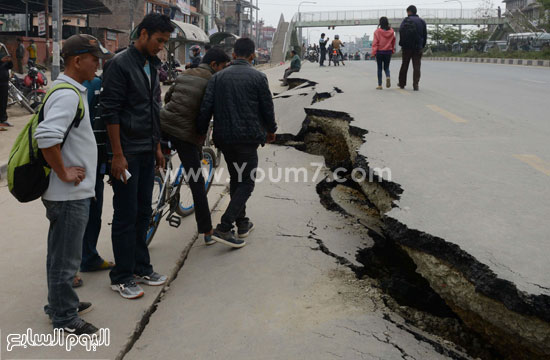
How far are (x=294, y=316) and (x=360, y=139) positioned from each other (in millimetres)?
3583

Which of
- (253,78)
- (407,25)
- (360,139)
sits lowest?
(360,139)

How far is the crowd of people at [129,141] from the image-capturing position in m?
2.59

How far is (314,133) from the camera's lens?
8.19 m

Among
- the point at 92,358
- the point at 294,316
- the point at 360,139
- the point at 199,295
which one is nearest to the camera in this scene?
the point at 92,358

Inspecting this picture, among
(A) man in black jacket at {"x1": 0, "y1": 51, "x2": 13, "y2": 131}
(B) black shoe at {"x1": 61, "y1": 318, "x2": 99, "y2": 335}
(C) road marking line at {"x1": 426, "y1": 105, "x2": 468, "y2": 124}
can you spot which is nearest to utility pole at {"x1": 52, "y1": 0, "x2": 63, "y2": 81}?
(A) man in black jacket at {"x1": 0, "y1": 51, "x2": 13, "y2": 131}

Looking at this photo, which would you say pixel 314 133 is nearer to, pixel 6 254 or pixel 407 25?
pixel 407 25

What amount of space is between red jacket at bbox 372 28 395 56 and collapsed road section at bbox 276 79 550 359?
667 centimetres

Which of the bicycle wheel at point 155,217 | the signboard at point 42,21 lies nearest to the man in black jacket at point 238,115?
the bicycle wheel at point 155,217

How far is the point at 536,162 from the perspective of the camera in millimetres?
5012

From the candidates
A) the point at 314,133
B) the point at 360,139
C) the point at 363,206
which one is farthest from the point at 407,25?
the point at 363,206

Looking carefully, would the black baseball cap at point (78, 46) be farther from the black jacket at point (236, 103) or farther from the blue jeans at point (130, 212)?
the black jacket at point (236, 103)

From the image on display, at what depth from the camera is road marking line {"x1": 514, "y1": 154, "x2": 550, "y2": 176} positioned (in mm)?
4738

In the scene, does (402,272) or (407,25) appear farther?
(407,25)

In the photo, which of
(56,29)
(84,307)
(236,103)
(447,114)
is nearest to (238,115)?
(236,103)
